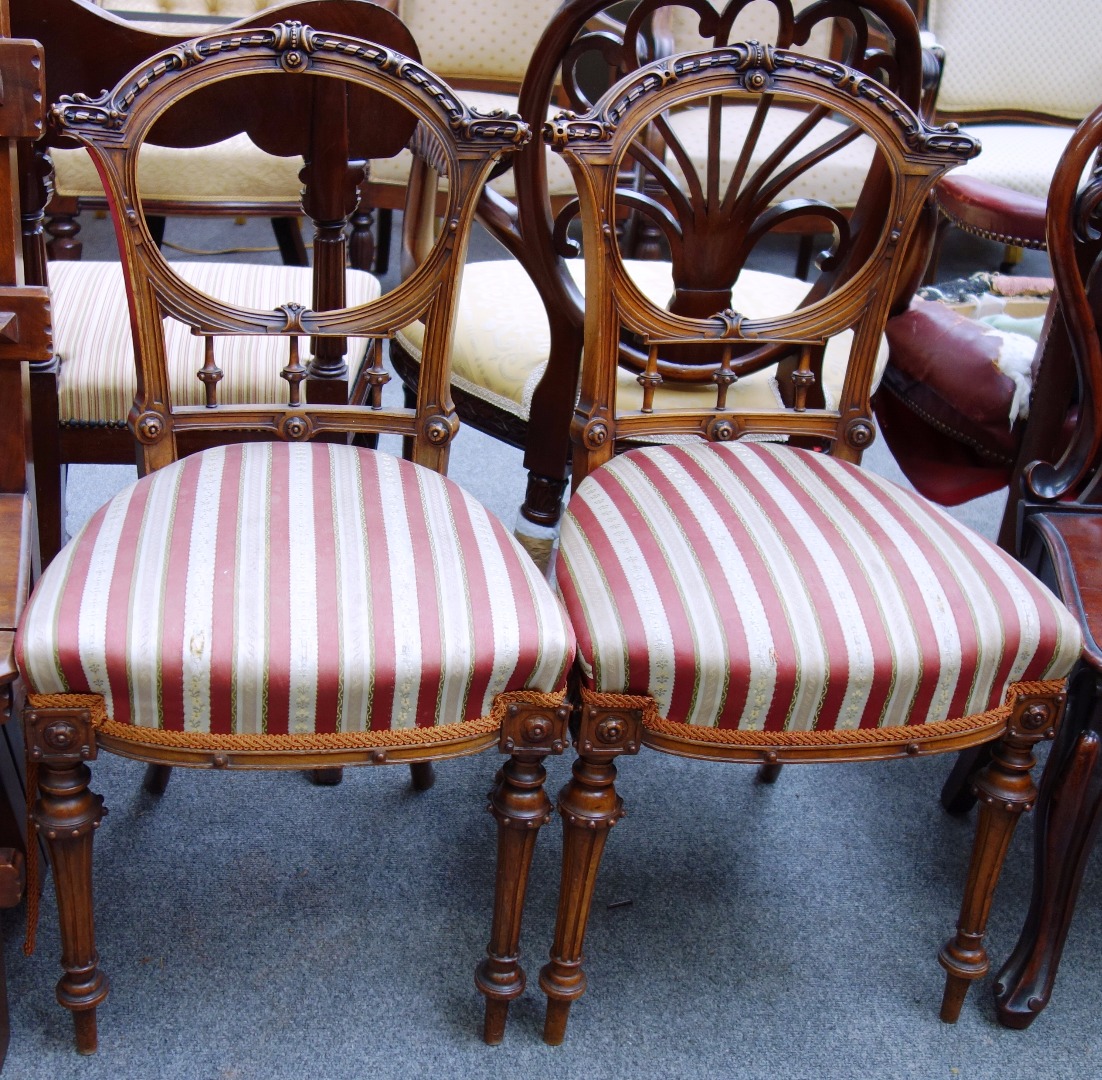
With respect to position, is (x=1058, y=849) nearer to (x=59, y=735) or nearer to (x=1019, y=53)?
(x=59, y=735)

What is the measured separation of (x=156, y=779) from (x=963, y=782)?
995 mm

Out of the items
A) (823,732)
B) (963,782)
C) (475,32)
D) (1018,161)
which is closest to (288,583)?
(823,732)

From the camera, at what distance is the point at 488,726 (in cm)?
101

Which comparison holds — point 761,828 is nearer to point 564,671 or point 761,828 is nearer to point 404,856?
point 404,856

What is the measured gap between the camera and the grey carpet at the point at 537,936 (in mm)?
1173

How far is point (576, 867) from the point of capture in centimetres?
109

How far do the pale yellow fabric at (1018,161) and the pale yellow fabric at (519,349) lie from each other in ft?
5.15

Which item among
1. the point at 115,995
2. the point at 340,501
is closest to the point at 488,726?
the point at 340,501

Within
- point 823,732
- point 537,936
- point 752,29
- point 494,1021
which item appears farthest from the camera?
point 752,29

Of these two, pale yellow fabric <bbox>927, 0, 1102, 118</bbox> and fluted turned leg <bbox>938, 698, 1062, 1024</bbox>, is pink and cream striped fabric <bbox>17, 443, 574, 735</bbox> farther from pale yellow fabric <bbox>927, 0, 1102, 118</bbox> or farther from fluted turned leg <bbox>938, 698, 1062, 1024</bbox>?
pale yellow fabric <bbox>927, 0, 1102, 118</bbox>

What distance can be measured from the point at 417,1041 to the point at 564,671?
439 mm

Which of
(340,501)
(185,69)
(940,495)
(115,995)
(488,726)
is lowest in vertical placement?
(115,995)

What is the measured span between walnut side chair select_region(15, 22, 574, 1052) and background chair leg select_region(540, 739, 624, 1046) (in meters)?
0.03

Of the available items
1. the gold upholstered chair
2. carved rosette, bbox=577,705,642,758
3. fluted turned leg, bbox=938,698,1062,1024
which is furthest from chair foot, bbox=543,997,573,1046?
the gold upholstered chair
